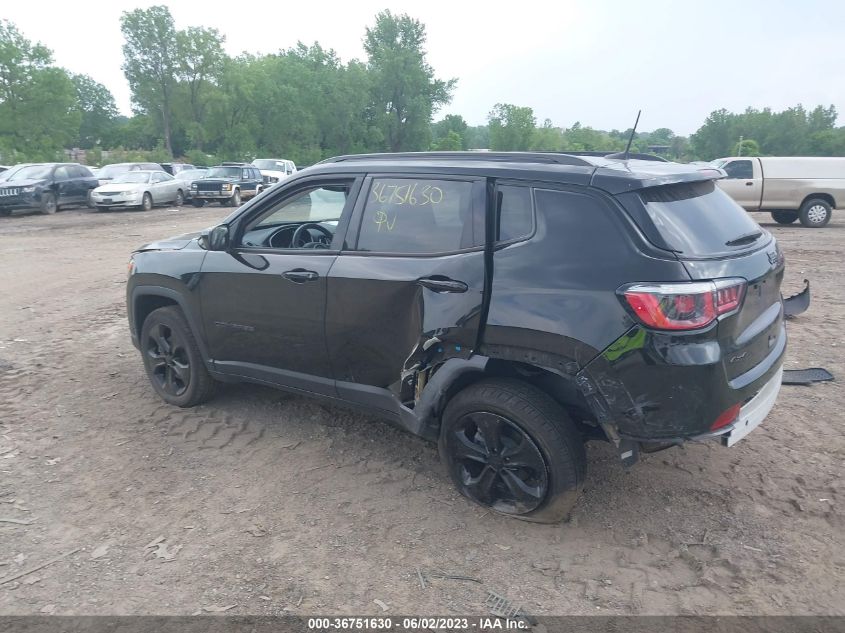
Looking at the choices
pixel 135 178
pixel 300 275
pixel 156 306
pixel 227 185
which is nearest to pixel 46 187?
pixel 135 178

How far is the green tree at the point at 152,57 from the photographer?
58594mm

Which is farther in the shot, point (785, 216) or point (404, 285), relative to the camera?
point (785, 216)

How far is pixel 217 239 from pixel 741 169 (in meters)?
15.4

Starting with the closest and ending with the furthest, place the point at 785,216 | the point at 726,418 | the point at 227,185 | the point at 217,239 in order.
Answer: the point at 726,418, the point at 217,239, the point at 785,216, the point at 227,185

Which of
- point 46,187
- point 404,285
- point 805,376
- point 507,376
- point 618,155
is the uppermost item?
point 618,155

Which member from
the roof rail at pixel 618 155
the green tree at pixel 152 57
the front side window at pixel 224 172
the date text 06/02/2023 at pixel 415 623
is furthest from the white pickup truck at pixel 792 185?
the green tree at pixel 152 57

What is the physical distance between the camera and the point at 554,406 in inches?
126

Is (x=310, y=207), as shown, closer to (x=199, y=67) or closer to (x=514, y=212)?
(x=514, y=212)

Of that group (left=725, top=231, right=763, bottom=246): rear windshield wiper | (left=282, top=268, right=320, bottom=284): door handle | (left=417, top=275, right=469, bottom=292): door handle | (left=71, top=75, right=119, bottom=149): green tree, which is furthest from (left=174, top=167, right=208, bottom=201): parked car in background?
(left=71, top=75, right=119, bottom=149): green tree

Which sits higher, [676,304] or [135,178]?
[135,178]

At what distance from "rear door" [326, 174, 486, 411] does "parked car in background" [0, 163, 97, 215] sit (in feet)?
63.8

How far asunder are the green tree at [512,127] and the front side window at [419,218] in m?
81.7

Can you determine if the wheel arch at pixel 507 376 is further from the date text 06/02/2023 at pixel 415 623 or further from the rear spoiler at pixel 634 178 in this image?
the date text 06/02/2023 at pixel 415 623

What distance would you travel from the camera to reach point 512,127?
274 feet
